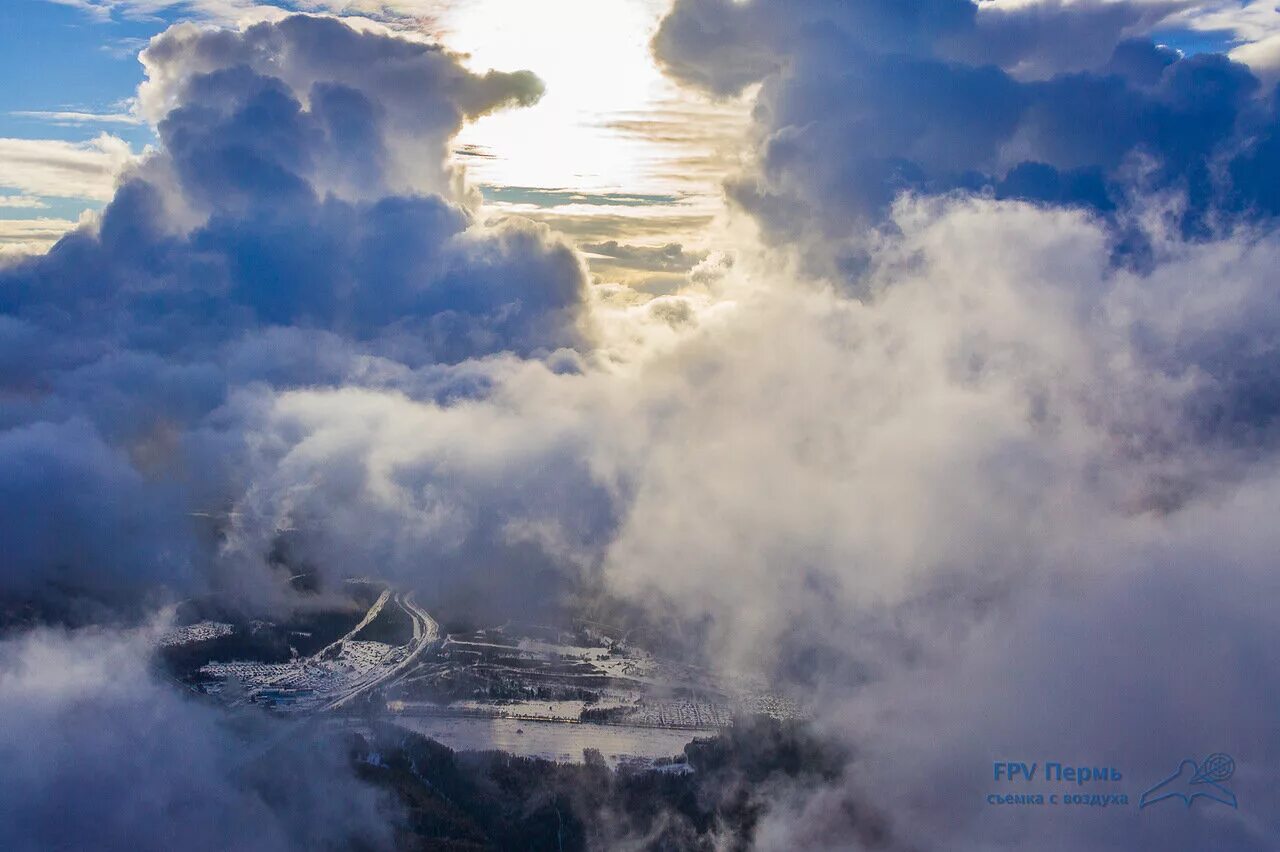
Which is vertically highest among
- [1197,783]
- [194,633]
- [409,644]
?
[1197,783]

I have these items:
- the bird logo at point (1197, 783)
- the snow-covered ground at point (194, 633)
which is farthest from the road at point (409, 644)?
the bird logo at point (1197, 783)

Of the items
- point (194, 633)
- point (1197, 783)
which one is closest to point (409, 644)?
point (194, 633)

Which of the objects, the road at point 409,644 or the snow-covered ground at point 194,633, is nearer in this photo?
the road at point 409,644

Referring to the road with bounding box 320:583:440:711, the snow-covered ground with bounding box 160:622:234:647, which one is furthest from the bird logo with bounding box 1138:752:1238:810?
the snow-covered ground with bounding box 160:622:234:647

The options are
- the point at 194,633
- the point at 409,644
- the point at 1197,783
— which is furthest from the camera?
the point at 409,644

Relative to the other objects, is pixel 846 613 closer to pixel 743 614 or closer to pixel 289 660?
pixel 743 614

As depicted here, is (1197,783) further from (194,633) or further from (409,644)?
(194,633)

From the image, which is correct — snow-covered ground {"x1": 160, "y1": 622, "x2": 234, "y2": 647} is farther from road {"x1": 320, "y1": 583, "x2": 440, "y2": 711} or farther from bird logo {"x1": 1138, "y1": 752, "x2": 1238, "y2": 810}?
bird logo {"x1": 1138, "y1": 752, "x2": 1238, "y2": 810}

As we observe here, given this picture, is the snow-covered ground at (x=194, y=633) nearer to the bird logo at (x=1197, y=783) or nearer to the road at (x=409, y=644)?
the road at (x=409, y=644)

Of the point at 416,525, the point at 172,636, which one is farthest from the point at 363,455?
the point at 172,636
